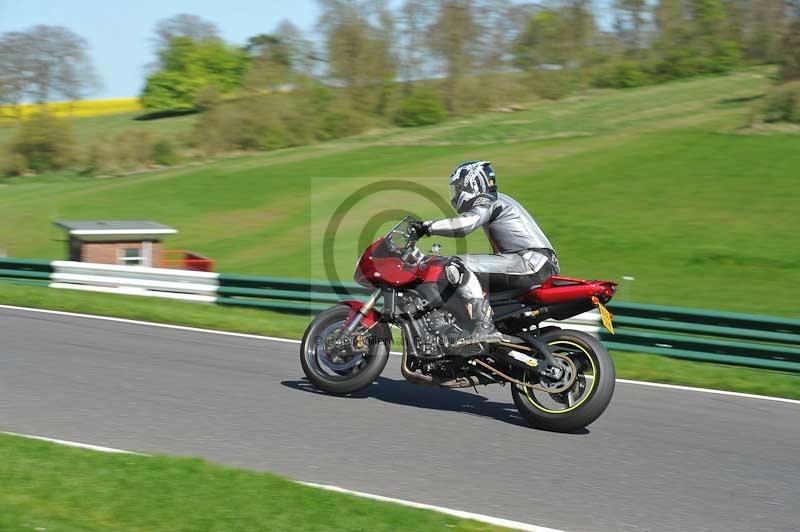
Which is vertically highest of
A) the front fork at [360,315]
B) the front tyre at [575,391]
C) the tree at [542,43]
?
the tree at [542,43]

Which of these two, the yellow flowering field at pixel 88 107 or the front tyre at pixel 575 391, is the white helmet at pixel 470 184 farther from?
the yellow flowering field at pixel 88 107

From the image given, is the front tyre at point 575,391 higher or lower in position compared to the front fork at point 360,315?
lower

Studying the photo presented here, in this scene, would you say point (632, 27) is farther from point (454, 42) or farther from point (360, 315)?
point (360, 315)

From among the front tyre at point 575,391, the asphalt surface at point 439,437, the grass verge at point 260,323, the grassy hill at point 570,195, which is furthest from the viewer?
the grassy hill at point 570,195

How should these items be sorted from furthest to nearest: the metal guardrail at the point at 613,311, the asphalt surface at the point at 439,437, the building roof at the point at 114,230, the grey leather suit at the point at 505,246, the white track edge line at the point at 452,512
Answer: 1. the building roof at the point at 114,230
2. the metal guardrail at the point at 613,311
3. the grey leather suit at the point at 505,246
4. the asphalt surface at the point at 439,437
5. the white track edge line at the point at 452,512

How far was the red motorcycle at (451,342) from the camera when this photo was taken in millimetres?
7184

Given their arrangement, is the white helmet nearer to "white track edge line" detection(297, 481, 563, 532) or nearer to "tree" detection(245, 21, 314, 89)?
"white track edge line" detection(297, 481, 563, 532)

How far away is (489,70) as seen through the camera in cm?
5172

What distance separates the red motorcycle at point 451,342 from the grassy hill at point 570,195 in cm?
867

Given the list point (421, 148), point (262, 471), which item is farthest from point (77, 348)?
point (421, 148)

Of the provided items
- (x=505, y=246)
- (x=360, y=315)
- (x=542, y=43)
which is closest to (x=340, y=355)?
(x=360, y=315)

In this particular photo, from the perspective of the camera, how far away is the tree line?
159 feet

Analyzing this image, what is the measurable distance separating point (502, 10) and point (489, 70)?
4154mm

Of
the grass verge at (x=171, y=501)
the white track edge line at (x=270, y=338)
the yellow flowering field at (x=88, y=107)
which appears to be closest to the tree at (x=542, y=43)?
the yellow flowering field at (x=88, y=107)
